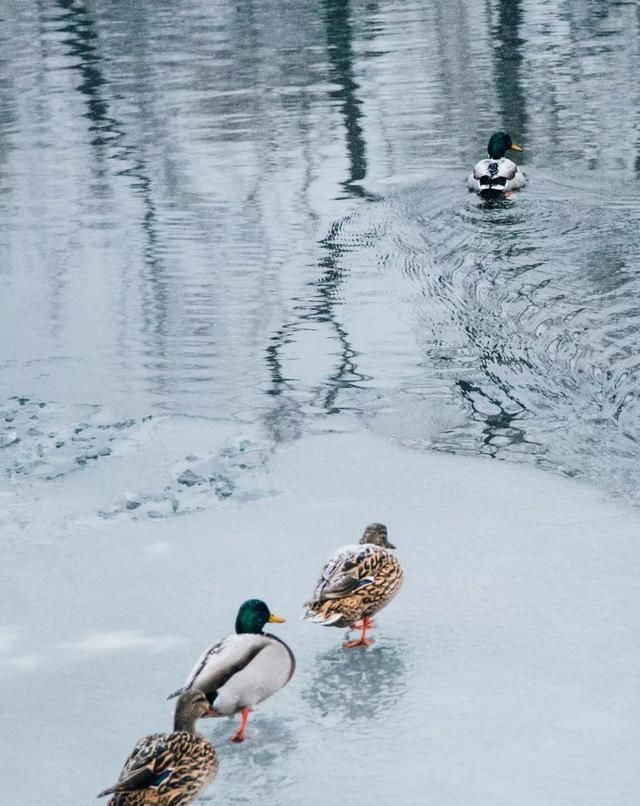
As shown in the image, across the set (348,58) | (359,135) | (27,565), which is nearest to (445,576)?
(27,565)

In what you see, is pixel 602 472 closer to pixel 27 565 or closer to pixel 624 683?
pixel 624 683

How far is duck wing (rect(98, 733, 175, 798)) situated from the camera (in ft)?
11.7

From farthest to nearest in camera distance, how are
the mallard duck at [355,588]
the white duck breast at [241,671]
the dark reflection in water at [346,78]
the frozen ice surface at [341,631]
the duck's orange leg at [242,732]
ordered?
the dark reflection in water at [346,78], the mallard duck at [355,588], the duck's orange leg at [242,732], the white duck breast at [241,671], the frozen ice surface at [341,631]

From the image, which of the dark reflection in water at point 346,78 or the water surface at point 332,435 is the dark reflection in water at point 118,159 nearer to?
the water surface at point 332,435

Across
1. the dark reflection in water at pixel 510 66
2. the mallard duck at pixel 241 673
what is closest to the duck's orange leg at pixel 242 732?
the mallard duck at pixel 241 673

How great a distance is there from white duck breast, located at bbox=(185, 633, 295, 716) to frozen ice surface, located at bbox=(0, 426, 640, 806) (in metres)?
0.15

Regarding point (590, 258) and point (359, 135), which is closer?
point (590, 258)

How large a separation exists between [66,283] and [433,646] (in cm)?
533

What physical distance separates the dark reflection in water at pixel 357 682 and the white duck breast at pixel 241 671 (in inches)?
7.6

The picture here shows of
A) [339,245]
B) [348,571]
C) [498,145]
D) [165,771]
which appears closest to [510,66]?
[498,145]

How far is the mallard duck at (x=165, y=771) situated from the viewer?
357cm

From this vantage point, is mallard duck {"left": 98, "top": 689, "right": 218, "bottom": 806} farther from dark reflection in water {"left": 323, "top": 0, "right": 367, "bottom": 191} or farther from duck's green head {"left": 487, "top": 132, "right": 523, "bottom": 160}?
dark reflection in water {"left": 323, "top": 0, "right": 367, "bottom": 191}

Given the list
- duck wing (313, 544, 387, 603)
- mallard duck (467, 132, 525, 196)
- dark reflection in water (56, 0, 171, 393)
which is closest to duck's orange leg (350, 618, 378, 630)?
duck wing (313, 544, 387, 603)

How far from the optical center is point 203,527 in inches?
215
